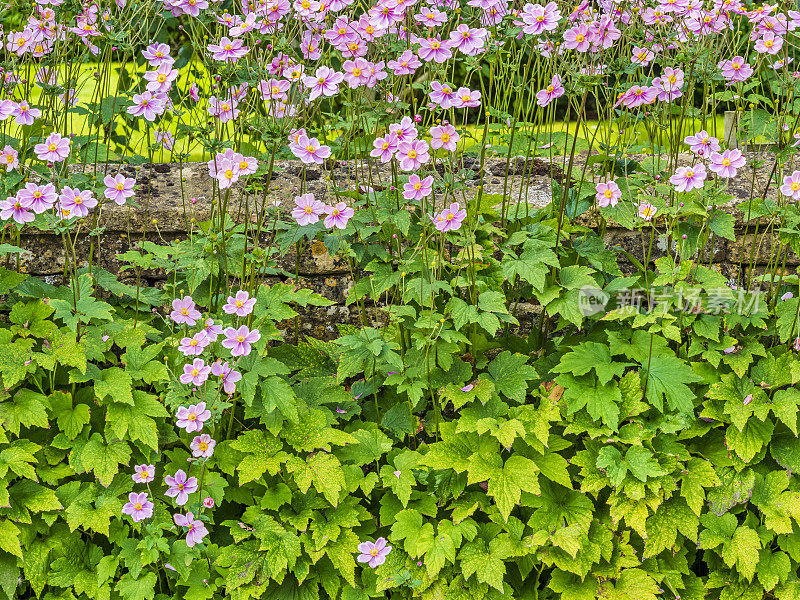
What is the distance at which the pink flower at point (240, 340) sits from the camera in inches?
84.6

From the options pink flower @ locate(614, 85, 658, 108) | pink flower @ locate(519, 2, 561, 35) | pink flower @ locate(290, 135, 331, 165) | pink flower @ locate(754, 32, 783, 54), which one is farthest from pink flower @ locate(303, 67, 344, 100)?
pink flower @ locate(754, 32, 783, 54)

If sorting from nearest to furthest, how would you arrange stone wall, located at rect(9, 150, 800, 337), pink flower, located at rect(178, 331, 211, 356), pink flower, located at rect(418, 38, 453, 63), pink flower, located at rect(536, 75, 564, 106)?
pink flower, located at rect(178, 331, 211, 356) → pink flower, located at rect(418, 38, 453, 63) → pink flower, located at rect(536, 75, 564, 106) → stone wall, located at rect(9, 150, 800, 337)

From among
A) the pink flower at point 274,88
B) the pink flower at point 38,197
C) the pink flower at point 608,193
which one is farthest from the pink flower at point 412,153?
the pink flower at point 38,197

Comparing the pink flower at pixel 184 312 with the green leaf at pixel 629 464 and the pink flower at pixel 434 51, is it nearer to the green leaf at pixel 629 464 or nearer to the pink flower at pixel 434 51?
the pink flower at pixel 434 51

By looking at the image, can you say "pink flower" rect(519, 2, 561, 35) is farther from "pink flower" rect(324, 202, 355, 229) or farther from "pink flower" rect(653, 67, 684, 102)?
"pink flower" rect(324, 202, 355, 229)

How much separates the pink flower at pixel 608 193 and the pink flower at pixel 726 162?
0.29 metres

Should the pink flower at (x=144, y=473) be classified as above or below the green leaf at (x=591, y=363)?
below

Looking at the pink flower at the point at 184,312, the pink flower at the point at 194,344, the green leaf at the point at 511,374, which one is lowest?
the green leaf at the point at 511,374

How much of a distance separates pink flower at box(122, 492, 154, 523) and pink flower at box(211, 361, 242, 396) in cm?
40

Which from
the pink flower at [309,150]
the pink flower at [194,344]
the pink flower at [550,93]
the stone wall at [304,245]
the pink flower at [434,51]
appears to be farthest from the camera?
the stone wall at [304,245]

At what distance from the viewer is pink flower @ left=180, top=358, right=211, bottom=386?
2.13 m

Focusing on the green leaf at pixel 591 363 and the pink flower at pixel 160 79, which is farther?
the green leaf at pixel 591 363

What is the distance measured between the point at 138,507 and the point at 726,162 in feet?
6.77

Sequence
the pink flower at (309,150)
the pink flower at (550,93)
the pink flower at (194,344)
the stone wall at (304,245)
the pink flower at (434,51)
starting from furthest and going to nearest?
the stone wall at (304,245)
the pink flower at (550,93)
the pink flower at (434,51)
the pink flower at (309,150)
the pink flower at (194,344)
